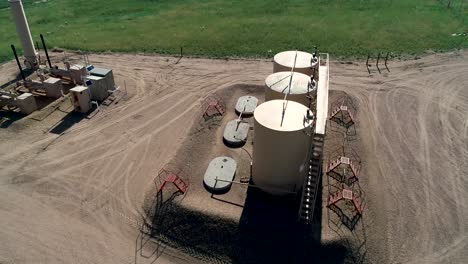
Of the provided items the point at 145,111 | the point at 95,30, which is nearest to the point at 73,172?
the point at 145,111

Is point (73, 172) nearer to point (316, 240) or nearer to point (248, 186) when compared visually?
point (248, 186)

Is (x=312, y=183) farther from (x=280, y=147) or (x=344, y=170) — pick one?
(x=344, y=170)

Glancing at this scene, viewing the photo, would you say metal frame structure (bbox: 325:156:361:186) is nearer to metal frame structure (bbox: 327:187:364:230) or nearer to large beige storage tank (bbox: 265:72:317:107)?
metal frame structure (bbox: 327:187:364:230)

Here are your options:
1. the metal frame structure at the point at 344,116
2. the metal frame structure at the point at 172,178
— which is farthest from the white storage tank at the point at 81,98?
the metal frame structure at the point at 344,116

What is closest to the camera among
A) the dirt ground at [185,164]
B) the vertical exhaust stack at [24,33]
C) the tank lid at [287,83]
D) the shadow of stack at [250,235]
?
the shadow of stack at [250,235]

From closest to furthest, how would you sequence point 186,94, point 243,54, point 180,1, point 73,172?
point 73,172, point 186,94, point 243,54, point 180,1

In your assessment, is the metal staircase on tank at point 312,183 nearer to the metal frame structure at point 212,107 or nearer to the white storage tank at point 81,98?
the metal frame structure at point 212,107

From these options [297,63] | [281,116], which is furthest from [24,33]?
[281,116]
